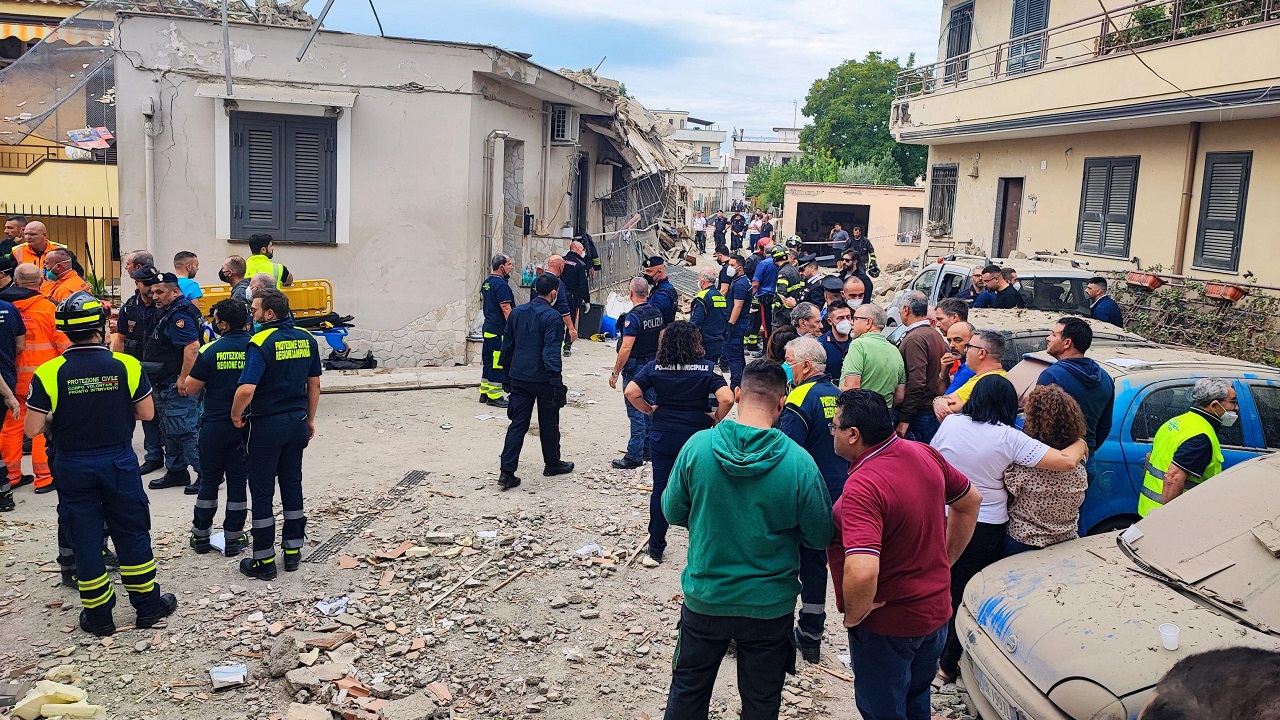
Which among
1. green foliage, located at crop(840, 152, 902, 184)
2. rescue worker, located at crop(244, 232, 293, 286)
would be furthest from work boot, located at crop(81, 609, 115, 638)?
green foliage, located at crop(840, 152, 902, 184)

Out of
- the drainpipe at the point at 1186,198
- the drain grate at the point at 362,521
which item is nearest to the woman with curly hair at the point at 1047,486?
the drain grate at the point at 362,521

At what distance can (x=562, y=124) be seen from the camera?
16094mm

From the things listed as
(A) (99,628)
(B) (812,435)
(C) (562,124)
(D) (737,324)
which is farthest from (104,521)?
(C) (562,124)

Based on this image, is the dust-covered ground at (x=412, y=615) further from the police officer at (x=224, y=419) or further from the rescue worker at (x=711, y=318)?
the rescue worker at (x=711, y=318)

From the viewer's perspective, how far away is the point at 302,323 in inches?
400

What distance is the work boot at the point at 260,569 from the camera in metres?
6.16

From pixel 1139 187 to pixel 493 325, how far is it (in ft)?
36.0

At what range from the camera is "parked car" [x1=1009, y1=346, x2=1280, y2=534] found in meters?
6.03

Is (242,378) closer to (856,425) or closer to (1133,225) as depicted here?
(856,425)

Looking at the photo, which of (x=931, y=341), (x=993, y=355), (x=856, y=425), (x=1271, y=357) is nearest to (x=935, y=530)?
(x=856, y=425)

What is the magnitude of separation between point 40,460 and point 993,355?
7558mm

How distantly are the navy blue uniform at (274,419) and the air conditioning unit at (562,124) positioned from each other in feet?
34.4

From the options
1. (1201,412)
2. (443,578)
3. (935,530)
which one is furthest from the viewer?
(443,578)

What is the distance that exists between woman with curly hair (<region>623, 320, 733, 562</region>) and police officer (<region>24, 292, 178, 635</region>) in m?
3.10
